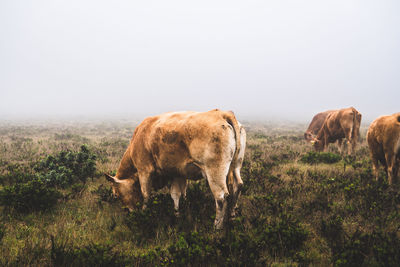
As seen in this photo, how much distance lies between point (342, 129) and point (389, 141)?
657 cm

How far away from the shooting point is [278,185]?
5727 mm

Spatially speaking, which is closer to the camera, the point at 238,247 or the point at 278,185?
the point at 238,247

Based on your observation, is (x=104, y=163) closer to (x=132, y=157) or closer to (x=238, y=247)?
(x=132, y=157)

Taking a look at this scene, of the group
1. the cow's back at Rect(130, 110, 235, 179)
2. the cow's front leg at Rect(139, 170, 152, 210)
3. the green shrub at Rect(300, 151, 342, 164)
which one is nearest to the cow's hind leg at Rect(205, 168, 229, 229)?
the cow's back at Rect(130, 110, 235, 179)

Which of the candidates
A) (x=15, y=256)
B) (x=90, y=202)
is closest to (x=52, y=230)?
(x=15, y=256)

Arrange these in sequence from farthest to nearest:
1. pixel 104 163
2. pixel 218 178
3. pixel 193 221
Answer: pixel 104 163 → pixel 193 221 → pixel 218 178

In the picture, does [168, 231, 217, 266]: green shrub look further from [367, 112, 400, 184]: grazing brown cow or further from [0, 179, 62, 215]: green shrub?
[367, 112, 400, 184]: grazing brown cow

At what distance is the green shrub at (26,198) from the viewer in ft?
13.4

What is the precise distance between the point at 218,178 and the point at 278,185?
3067 millimetres

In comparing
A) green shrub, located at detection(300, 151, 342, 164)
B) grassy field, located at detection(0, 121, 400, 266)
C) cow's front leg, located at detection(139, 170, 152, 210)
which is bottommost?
green shrub, located at detection(300, 151, 342, 164)

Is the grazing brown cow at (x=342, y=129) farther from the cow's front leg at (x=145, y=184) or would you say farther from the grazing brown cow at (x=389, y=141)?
the cow's front leg at (x=145, y=184)

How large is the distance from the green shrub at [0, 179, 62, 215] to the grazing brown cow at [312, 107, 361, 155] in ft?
37.6

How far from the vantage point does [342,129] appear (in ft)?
36.2

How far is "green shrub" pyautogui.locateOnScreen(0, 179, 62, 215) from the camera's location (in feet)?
13.4
